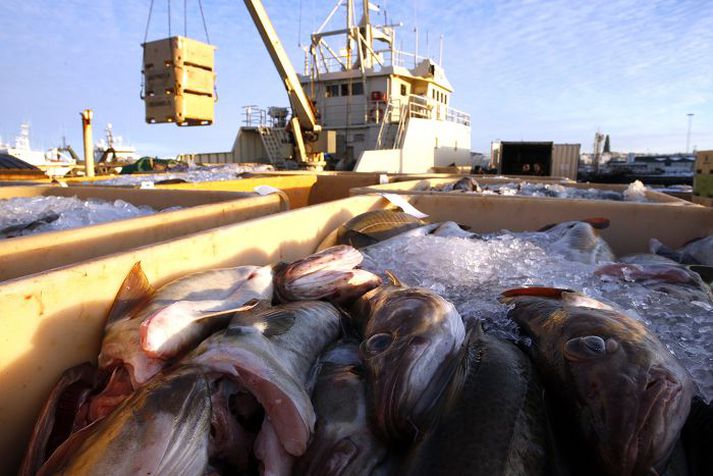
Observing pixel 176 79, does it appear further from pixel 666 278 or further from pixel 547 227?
pixel 666 278

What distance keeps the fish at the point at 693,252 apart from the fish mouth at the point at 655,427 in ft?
7.56

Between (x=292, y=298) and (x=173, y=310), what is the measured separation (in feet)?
1.99

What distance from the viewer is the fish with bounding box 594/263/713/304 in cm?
214

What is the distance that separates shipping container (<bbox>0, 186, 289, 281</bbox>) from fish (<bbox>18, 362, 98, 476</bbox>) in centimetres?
70

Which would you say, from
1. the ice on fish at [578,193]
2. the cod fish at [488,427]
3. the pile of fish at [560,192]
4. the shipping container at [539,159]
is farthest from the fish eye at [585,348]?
the shipping container at [539,159]

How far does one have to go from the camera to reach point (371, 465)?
3.60ft

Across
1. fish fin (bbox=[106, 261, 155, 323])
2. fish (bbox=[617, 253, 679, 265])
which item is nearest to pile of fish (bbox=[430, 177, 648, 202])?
fish (bbox=[617, 253, 679, 265])

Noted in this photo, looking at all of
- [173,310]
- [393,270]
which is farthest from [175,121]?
[173,310]

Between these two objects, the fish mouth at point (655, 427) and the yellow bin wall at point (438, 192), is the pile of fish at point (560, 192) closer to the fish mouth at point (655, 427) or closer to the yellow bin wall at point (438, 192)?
the yellow bin wall at point (438, 192)

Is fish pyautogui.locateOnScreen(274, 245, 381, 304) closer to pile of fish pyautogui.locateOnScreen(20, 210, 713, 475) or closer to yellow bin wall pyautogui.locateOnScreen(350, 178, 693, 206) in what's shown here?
pile of fish pyautogui.locateOnScreen(20, 210, 713, 475)

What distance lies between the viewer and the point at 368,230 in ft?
10.5

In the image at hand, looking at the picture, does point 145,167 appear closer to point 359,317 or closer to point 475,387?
point 359,317

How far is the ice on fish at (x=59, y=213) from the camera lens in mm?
3014

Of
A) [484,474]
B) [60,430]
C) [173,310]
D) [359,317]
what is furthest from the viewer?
[359,317]
